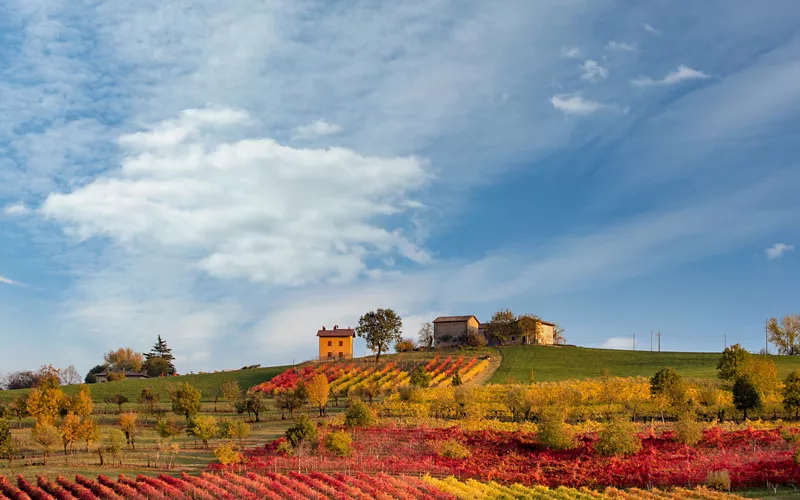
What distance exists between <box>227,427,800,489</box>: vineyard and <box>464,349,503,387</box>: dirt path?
1352 inches

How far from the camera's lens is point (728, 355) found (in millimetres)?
76125

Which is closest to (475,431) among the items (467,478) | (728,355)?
(467,478)

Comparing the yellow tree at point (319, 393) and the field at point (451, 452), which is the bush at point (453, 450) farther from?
the yellow tree at point (319, 393)

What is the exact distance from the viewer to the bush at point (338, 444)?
5334cm

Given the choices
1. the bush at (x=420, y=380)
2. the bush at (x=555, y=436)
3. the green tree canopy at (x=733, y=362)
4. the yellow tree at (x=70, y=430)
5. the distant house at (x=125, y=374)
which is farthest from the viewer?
the distant house at (x=125, y=374)

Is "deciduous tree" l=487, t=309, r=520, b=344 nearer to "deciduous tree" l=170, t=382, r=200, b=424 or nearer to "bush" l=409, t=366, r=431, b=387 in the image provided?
"bush" l=409, t=366, r=431, b=387

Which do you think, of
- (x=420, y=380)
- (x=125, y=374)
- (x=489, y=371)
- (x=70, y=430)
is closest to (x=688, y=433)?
(x=420, y=380)

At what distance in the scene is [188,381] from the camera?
4744 inches

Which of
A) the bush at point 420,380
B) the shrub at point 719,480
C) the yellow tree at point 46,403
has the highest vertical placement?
the bush at point 420,380

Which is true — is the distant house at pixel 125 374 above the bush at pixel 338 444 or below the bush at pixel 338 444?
above

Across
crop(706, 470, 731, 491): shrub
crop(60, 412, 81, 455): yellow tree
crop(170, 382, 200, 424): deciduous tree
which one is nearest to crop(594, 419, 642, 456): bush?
crop(706, 470, 731, 491): shrub

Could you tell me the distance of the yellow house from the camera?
13850cm

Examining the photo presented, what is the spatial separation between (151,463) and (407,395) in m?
33.0

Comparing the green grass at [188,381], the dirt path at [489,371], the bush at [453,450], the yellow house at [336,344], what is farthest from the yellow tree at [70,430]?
the yellow house at [336,344]
